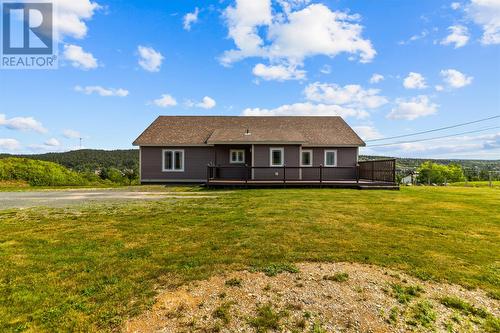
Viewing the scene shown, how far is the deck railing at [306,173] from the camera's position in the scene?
16016 millimetres

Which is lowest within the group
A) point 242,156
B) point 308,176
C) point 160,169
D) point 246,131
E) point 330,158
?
point 308,176

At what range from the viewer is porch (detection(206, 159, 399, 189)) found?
15.8 meters

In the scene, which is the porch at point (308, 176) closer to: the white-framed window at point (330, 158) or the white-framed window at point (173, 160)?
the white-framed window at point (330, 158)

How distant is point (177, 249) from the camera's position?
4.87 m

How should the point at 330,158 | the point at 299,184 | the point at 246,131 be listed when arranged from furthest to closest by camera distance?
the point at 330,158
the point at 246,131
the point at 299,184

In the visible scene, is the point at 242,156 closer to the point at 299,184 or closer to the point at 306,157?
the point at 306,157

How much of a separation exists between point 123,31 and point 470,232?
734 inches

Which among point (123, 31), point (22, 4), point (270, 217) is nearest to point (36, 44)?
point (22, 4)

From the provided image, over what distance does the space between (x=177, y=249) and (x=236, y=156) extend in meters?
14.7

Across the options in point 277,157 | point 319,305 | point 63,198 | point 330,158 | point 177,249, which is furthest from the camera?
point 330,158

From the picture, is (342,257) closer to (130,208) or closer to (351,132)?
(130,208)

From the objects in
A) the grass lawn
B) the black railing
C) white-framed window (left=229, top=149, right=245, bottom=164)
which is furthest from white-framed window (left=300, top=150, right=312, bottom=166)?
the grass lawn

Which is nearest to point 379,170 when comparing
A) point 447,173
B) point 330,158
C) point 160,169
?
point 330,158

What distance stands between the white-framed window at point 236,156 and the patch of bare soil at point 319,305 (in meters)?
15.6
